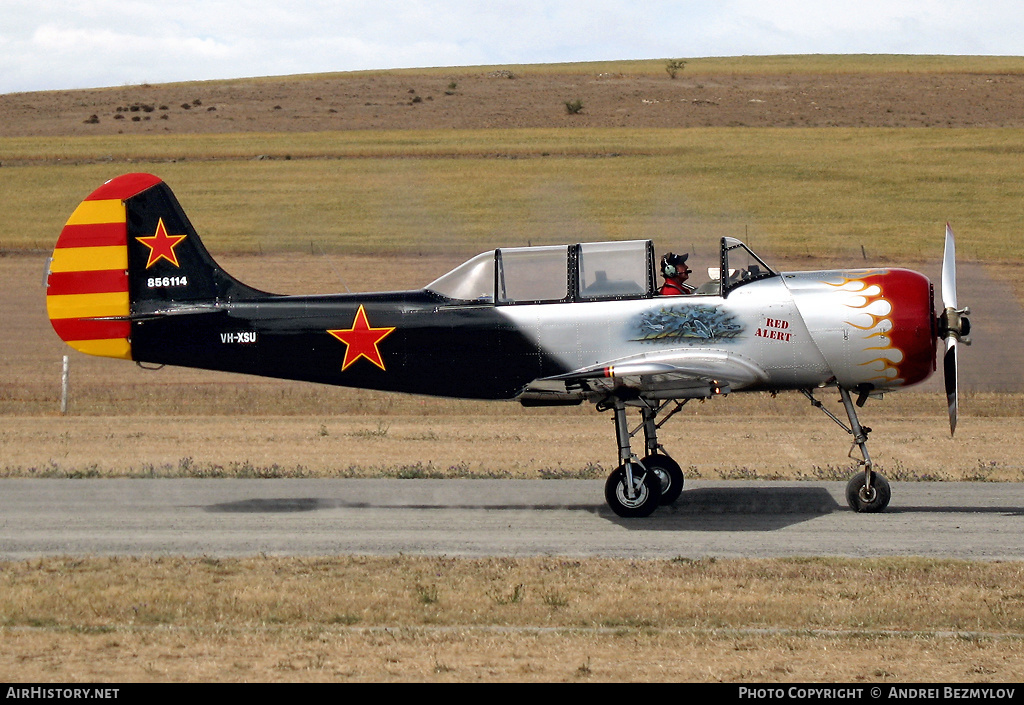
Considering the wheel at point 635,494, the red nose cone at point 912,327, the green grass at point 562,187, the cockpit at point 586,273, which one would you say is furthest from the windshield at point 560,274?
the green grass at point 562,187

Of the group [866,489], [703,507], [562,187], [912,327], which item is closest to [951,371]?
[912,327]

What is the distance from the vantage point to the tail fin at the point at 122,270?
1412cm

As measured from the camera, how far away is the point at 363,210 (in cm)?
4862

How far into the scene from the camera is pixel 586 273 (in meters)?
13.3

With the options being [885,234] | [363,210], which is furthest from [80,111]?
[885,234]

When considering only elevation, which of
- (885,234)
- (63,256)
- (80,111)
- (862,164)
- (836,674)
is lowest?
(836,674)

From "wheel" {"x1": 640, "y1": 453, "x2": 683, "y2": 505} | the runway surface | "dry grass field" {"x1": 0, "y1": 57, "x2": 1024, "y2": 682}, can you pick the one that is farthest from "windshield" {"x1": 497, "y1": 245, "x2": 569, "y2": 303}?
"dry grass field" {"x1": 0, "y1": 57, "x2": 1024, "y2": 682}

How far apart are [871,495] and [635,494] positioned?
275cm

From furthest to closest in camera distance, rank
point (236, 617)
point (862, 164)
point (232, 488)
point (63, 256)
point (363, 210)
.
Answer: point (862, 164)
point (363, 210)
point (232, 488)
point (63, 256)
point (236, 617)

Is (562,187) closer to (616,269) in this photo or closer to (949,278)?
(949,278)

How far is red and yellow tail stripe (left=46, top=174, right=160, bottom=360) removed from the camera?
14.1m

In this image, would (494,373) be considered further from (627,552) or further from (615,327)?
(627,552)

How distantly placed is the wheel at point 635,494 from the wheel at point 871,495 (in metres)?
2.36

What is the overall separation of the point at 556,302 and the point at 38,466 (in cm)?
887
